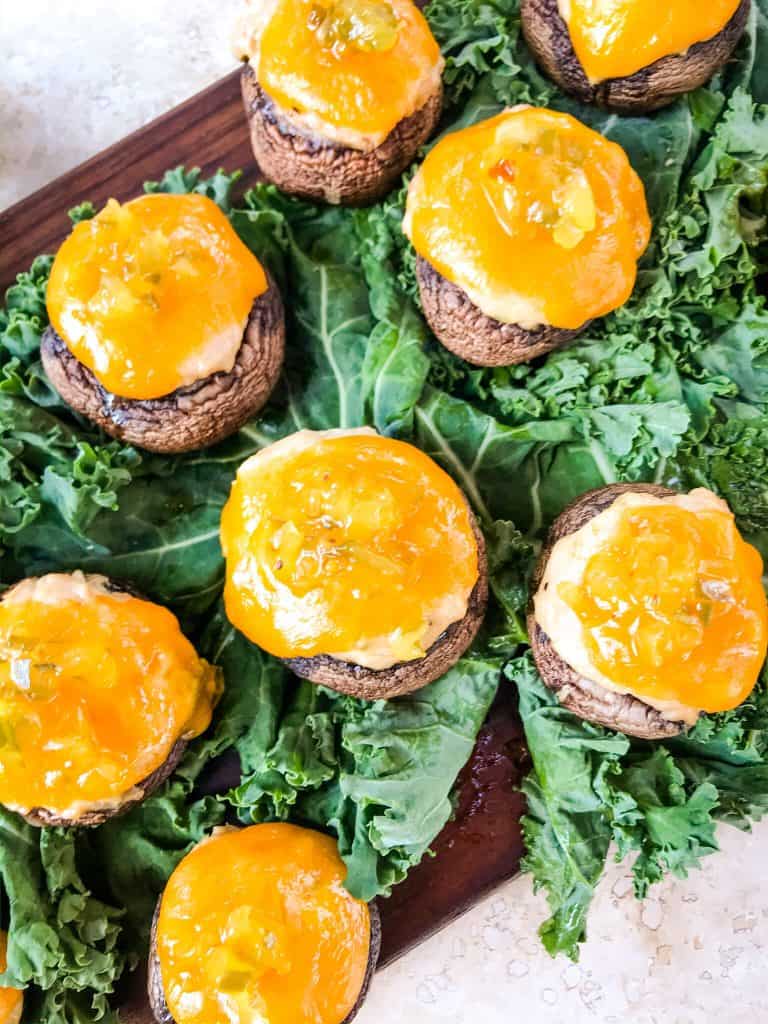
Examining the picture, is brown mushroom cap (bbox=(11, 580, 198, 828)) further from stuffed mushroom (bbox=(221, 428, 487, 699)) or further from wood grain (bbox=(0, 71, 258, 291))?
wood grain (bbox=(0, 71, 258, 291))

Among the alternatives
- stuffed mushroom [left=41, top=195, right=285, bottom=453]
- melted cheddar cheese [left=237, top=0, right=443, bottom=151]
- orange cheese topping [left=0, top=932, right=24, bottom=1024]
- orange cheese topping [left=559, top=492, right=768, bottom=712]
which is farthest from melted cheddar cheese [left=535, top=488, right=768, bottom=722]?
orange cheese topping [left=0, top=932, right=24, bottom=1024]

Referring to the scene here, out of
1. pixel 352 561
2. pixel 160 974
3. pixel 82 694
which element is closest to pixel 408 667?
pixel 352 561

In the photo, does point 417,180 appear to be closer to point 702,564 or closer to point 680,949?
point 702,564

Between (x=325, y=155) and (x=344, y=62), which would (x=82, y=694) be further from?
(x=344, y=62)

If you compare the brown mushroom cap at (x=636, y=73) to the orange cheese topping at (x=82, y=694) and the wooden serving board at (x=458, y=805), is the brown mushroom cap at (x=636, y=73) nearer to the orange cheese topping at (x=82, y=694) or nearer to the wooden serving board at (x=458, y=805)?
the wooden serving board at (x=458, y=805)

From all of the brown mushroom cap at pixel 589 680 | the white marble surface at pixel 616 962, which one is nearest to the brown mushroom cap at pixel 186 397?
the brown mushroom cap at pixel 589 680

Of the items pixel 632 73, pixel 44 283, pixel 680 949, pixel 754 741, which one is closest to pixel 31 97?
pixel 44 283

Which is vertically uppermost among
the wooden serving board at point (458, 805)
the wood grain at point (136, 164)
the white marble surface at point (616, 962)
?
the wood grain at point (136, 164)
